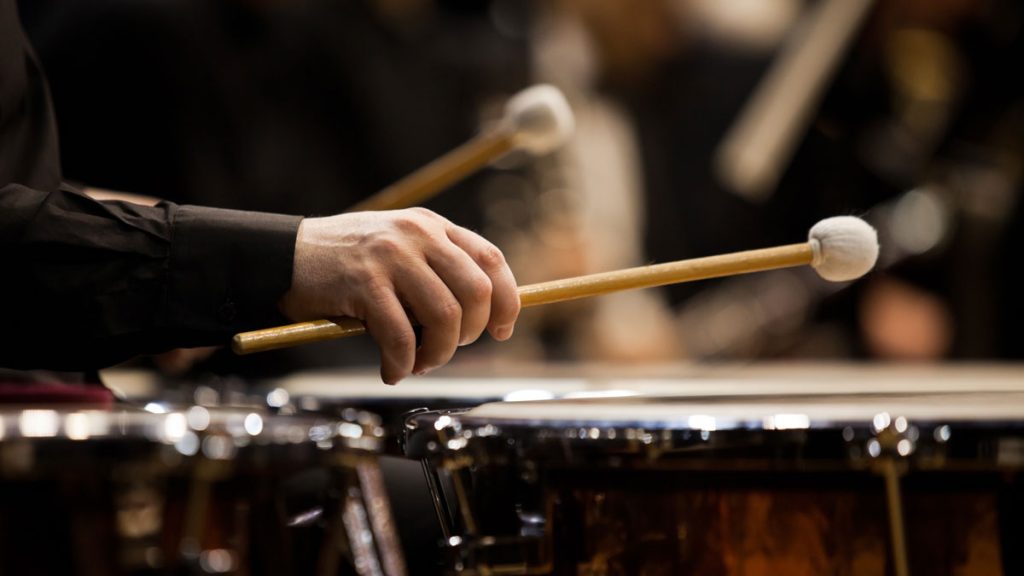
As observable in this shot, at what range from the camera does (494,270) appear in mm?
824

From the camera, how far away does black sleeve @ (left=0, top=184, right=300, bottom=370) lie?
32.6 inches

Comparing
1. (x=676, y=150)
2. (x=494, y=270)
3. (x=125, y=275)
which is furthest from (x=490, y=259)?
(x=676, y=150)

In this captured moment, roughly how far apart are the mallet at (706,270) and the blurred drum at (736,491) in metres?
0.10

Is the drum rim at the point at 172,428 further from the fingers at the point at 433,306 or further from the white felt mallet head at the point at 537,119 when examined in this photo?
the white felt mallet head at the point at 537,119

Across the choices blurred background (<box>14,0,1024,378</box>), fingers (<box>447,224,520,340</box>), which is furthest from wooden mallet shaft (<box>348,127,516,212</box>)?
blurred background (<box>14,0,1024,378</box>)

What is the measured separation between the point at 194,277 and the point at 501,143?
19.9 inches

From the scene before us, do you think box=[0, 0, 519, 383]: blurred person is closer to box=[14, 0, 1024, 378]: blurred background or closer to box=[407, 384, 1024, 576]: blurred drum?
box=[407, 384, 1024, 576]: blurred drum

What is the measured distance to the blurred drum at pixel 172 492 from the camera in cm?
60

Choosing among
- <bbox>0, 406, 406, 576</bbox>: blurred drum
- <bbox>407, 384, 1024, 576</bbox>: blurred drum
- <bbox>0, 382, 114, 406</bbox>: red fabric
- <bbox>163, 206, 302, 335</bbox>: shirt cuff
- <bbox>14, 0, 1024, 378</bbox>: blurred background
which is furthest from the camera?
<bbox>14, 0, 1024, 378</bbox>: blurred background

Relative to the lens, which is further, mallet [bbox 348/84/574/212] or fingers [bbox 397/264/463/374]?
mallet [bbox 348/84/574/212]

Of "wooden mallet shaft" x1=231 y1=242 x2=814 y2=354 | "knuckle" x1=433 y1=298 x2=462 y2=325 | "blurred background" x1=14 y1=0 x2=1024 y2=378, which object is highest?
"blurred background" x1=14 y1=0 x2=1024 y2=378

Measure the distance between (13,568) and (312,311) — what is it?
291mm

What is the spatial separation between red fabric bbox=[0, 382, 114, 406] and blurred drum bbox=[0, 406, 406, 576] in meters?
0.35

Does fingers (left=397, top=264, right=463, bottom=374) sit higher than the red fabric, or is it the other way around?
fingers (left=397, top=264, right=463, bottom=374)
